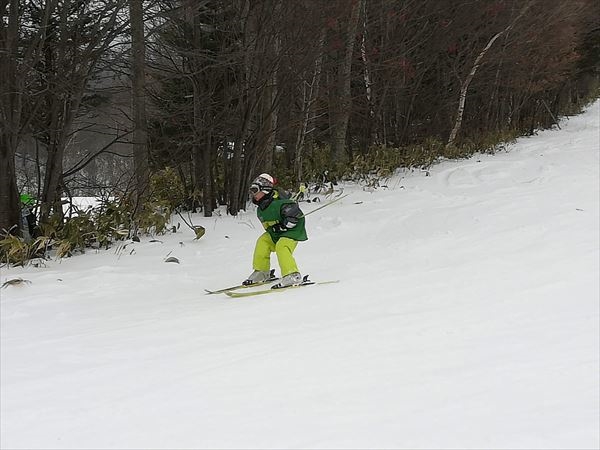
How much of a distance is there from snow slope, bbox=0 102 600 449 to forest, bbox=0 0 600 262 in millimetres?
1819

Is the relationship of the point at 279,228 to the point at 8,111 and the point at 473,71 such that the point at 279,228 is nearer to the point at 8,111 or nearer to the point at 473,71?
the point at 8,111

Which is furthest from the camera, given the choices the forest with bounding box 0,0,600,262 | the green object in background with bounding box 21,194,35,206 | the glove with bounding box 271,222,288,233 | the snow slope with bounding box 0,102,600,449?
the green object in background with bounding box 21,194,35,206

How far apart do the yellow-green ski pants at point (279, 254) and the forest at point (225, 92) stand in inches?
104

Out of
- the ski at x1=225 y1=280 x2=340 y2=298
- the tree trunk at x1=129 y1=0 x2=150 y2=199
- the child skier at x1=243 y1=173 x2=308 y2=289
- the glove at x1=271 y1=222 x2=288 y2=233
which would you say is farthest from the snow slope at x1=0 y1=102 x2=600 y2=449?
the tree trunk at x1=129 y1=0 x2=150 y2=199

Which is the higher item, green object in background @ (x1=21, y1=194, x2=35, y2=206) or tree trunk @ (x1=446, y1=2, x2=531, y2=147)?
tree trunk @ (x1=446, y1=2, x2=531, y2=147)

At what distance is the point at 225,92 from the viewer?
31.0ft

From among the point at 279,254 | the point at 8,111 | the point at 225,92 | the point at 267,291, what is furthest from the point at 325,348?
the point at 225,92

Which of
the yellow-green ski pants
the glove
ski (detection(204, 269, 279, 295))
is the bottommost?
ski (detection(204, 269, 279, 295))

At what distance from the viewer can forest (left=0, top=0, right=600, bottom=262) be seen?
7.12 meters

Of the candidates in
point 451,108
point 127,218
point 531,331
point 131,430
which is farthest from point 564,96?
point 131,430

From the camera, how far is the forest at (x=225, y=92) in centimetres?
712

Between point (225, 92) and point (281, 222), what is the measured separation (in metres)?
4.58

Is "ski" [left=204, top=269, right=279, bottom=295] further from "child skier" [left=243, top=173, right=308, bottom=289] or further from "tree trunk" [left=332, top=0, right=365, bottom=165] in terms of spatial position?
"tree trunk" [left=332, top=0, right=365, bottom=165]

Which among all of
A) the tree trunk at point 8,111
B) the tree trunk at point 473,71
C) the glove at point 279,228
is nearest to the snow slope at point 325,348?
the glove at point 279,228
